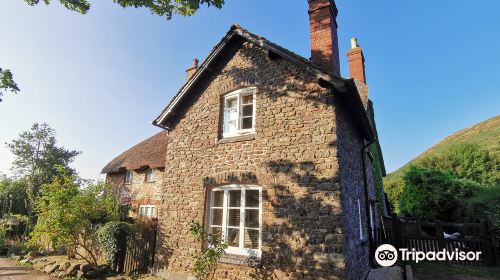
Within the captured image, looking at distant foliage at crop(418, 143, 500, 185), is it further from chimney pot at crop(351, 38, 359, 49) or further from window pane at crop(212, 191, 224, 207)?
window pane at crop(212, 191, 224, 207)

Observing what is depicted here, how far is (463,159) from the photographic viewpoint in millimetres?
31359

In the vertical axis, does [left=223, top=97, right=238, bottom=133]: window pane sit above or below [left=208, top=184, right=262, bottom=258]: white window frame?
above

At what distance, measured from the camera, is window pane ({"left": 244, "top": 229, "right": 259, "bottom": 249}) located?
7272mm

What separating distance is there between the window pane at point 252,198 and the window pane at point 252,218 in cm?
17

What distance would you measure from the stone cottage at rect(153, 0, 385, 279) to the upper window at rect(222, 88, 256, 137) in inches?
1.3

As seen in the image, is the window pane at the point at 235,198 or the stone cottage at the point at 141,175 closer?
the window pane at the point at 235,198

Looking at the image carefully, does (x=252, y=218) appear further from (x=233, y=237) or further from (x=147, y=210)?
(x=147, y=210)

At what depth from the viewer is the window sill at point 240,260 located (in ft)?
22.6

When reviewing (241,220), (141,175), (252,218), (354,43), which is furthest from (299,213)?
(141,175)

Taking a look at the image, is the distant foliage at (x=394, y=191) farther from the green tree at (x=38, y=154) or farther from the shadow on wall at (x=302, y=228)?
the green tree at (x=38, y=154)

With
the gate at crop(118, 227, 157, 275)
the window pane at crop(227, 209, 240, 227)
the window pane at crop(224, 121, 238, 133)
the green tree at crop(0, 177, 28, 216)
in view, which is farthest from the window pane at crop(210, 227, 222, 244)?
the green tree at crop(0, 177, 28, 216)

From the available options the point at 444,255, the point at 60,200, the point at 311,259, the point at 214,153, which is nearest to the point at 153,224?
the point at 60,200

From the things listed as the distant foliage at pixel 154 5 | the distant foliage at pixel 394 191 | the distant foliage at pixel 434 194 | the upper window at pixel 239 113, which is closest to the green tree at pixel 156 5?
the distant foliage at pixel 154 5

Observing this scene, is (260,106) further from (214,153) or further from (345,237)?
(345,237)
